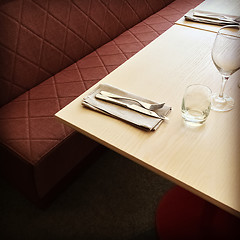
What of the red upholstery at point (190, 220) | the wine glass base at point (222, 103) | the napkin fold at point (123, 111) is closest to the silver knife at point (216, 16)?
the wine glass base at point (222, 103)

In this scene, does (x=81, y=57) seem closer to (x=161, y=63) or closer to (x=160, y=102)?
(x=161, y=63)

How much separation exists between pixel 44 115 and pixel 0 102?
27 centimetres

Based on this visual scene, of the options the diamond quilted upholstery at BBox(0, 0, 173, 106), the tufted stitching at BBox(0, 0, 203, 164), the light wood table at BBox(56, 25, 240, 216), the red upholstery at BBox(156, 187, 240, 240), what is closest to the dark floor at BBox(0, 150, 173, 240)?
the red upholstery at BBox(156, 187, 240, 240)

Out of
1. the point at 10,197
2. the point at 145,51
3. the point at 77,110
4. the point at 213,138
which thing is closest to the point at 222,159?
the point at 213,138

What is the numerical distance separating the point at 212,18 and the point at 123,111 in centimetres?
86

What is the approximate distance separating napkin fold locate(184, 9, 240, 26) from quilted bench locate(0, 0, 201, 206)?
19.2 inches

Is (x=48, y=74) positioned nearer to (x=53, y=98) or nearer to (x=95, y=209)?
(x=53, y=98)

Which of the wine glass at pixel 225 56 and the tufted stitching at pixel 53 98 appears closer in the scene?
the wine glass at pixel 225 56

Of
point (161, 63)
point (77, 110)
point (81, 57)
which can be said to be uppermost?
point (161, 63)

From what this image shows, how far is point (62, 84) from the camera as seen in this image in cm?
154

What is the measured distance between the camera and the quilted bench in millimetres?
1244

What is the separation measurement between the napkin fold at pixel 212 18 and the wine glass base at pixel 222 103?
60 cm

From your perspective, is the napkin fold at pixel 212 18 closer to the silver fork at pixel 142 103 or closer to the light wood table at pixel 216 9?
the light wood table at pixel 216 9

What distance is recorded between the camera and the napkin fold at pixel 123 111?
32.5 inches
